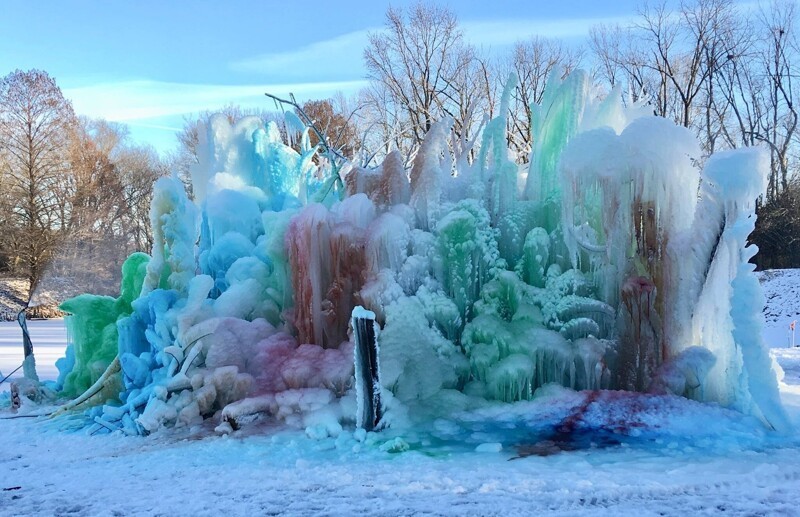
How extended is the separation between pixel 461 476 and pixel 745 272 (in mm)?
2592

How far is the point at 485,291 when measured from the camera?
580 centimetres

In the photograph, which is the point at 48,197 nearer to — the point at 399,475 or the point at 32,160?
the point at 32,160

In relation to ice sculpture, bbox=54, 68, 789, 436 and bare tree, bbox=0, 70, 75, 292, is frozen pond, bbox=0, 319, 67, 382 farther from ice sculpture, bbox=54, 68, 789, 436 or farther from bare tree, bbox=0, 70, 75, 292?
bare tree, bbox=0, 70, 75, 292

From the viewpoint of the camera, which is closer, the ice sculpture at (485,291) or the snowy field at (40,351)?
the ice sculpture at (485,291)

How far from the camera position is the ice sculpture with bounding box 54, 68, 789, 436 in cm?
531

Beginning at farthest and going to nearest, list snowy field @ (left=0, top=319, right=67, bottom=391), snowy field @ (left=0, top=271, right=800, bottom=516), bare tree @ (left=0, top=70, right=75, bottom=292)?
1. bare tree @ (left=0, top=70, right=75, bottom=292)
2. snowy field @ (left=0, top=319, right=67, bottom=391)
3. snowy field @ (left=0, top=271, right=800, bottom=516)

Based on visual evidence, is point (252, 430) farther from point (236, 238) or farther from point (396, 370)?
point (236, 238)

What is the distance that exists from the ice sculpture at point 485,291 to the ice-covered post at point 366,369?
0.03 metres

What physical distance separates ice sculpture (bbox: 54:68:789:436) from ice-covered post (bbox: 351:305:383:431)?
3 centimetres

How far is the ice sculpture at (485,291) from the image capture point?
5312 millimetres

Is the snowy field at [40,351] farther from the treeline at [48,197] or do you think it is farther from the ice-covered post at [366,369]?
the treeline at [48,197]

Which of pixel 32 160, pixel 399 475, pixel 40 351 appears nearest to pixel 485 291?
pixel 399 475

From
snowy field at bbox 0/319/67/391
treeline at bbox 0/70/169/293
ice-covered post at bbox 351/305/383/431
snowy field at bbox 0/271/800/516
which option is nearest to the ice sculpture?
ice-covered post at bbox 351/305/383/431

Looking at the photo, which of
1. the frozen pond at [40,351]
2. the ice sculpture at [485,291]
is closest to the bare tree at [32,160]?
the frozen pond at [40,351]
